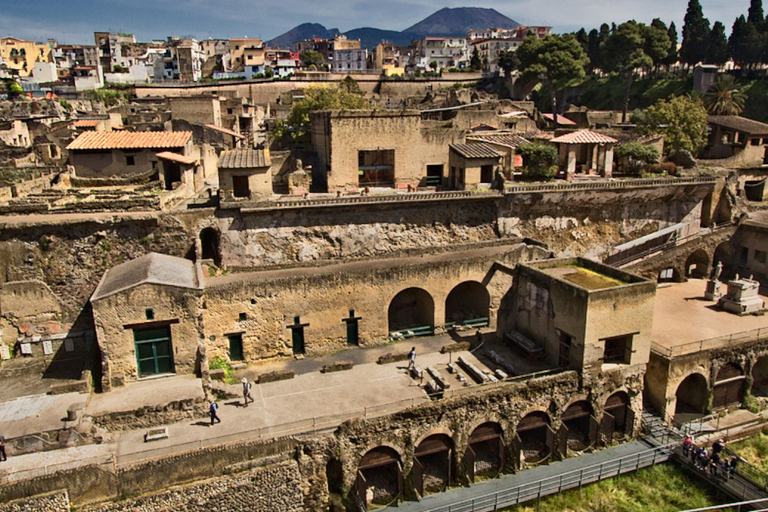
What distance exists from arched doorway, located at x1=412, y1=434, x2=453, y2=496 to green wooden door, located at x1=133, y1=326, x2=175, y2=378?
9169mm

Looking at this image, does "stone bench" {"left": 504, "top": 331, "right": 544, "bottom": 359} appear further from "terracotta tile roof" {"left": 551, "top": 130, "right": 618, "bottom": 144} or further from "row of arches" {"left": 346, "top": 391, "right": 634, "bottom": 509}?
"terracotta tile roof" {"left": 551, "top": 130, "right": 618, "bottom": 144}

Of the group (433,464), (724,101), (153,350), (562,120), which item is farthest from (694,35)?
(153,350)

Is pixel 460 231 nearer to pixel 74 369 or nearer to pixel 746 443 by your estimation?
pixel 746 443

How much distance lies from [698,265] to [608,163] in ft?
27.7

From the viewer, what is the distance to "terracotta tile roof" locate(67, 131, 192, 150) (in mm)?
30688

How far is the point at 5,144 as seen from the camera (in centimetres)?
4541

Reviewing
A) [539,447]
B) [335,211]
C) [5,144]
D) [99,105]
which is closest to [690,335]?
[539,447]

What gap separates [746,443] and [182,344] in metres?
21.3

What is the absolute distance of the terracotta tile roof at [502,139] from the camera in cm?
3838

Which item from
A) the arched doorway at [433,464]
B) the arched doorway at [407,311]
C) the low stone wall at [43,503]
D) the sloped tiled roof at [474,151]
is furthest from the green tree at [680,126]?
the low stone wall at [43,503]

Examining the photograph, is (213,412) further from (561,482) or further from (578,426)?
(578,426)

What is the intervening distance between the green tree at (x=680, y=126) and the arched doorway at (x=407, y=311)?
26.2m

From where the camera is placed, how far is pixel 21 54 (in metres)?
89.9

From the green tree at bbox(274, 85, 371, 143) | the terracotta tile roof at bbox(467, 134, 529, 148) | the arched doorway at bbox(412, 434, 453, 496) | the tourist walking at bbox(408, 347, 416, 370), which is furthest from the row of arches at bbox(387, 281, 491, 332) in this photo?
the green tree at bbox(274, 85, 371, 143)
